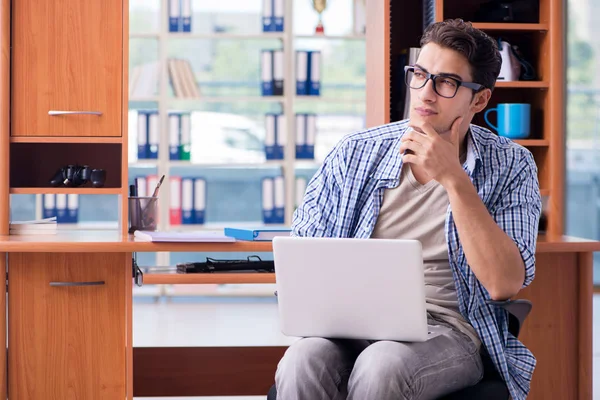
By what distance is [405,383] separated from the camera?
1.58m

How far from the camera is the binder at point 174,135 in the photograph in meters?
4.82

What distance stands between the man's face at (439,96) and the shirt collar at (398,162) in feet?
0.35

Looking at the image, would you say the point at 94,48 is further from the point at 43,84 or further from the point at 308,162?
the point at 308,162

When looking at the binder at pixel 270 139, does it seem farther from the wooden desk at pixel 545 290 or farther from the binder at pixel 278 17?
the wooden desk at pixel 545 290

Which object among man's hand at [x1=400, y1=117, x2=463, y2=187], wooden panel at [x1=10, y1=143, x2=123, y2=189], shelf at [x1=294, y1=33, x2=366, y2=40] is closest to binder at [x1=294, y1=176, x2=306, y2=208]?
shelf at [x1=294, y1=33, x2=366, y2=40]

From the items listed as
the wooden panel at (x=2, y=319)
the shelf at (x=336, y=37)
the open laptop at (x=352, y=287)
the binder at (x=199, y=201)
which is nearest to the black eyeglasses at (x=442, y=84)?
the open laptop at (x=352, y=287)

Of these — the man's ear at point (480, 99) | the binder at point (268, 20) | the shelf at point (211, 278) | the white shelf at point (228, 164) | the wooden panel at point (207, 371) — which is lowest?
the wooden panel at point (207, 371)

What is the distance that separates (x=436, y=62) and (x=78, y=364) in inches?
56.6

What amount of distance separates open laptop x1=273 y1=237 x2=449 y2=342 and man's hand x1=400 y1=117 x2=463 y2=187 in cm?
26

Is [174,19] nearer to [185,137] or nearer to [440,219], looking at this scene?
[185,137]

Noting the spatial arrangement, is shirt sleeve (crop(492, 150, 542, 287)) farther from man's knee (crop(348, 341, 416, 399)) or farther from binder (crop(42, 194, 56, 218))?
binder (crop(42, 194, 56, 218))

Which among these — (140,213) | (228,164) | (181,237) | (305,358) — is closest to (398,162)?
(305,358)

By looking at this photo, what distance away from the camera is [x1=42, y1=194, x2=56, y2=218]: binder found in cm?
474

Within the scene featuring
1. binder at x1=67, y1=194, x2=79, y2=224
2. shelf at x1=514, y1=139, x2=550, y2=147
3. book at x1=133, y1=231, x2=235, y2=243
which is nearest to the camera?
book at x1=133, y1=231, x2=235, y2=243
